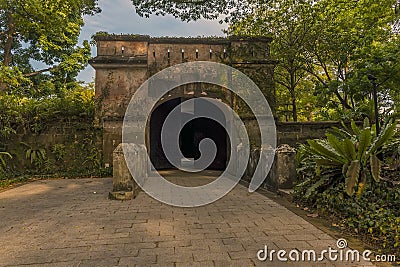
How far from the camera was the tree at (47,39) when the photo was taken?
9.85 m

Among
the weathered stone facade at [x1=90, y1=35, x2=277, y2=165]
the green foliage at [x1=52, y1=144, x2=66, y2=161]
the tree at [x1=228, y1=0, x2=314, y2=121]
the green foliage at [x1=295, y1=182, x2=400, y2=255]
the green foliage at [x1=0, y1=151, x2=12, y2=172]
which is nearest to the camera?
the green foliage at [x1=295, y1=182, x2=400, y2=255]

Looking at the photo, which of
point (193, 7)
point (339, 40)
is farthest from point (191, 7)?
point (339, 40)

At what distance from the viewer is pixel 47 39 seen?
494 inches

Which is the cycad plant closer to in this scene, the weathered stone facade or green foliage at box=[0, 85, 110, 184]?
the weathered stone facade

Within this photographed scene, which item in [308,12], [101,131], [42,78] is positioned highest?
[308,12]

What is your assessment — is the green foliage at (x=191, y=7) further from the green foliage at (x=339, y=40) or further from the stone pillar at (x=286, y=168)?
the stone pillar at (x=286, y=168)

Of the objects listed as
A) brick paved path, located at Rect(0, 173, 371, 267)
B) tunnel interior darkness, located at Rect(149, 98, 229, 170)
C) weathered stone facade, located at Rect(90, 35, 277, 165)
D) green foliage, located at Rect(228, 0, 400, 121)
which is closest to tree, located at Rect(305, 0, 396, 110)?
green foliage, located at Rect(228, 0, 400, 121)

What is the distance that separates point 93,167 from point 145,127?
2194mm

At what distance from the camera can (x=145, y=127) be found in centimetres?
902

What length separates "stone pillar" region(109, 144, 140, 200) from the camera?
202 inches

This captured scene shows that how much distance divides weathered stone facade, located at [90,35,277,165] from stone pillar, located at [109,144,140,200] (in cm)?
393

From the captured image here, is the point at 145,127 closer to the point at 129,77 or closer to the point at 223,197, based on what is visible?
the point at 129,77

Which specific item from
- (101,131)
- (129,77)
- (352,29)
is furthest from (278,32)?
(101,131)

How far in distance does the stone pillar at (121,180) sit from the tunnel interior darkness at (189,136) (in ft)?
21.4
